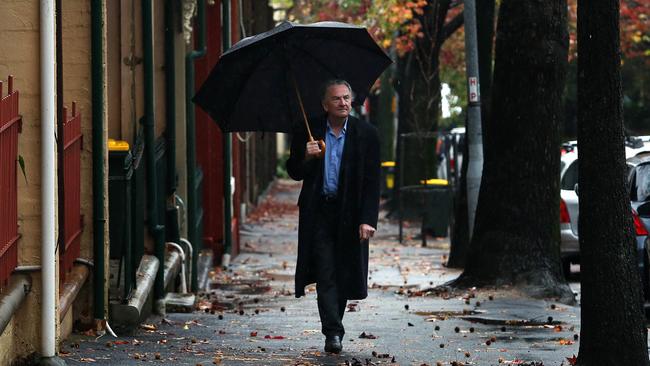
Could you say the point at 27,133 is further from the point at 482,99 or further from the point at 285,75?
the point at 482,99

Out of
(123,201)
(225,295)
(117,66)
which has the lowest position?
(225,295)

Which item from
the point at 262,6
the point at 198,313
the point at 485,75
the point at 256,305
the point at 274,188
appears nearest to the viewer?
the point at 198,313

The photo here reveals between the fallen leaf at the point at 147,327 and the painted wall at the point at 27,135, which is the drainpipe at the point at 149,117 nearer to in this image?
the fallen leaf at the point at 147,327

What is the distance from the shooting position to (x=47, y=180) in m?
7.90

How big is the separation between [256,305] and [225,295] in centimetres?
146

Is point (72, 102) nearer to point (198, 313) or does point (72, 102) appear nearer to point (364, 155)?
point (364, 155)

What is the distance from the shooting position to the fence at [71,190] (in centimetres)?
917

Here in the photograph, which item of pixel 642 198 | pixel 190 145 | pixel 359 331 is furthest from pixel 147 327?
pixel 642 198

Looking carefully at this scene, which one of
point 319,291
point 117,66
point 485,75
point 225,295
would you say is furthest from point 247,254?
point 319,291

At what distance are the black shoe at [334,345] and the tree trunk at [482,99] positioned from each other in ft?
29.3

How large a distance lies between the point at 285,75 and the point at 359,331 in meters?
1.85

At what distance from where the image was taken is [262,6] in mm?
34062

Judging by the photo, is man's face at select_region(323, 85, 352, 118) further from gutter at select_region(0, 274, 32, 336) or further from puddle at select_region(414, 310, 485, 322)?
puddle at select_region(414, 310, 485, 322)

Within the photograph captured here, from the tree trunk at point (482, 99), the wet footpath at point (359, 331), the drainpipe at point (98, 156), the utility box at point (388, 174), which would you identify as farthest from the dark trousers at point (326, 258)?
the utility box at point (388, 174)
